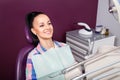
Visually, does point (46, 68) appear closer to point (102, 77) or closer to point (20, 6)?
point (102, 77)

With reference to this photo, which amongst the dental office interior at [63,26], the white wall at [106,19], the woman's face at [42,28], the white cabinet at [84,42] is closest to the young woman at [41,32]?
the woman's face at [42,28]

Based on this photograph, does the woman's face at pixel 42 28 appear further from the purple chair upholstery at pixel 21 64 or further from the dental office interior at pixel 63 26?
the dental office interior at pixel 63 26

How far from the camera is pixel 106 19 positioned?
238 centimetres

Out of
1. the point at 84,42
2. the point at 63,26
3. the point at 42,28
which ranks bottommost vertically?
the point at 84,42

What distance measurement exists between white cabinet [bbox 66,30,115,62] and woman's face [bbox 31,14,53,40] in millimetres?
803

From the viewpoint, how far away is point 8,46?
185 cm

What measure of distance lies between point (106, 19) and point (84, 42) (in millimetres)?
558

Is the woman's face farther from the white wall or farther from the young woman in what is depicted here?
the white wall

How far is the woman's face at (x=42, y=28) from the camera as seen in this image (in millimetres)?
1230

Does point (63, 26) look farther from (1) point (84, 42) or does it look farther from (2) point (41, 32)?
(2) point (41, 32)

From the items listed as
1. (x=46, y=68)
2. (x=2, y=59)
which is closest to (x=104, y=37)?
(x=2, y=59)

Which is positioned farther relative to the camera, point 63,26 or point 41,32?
point 63,26

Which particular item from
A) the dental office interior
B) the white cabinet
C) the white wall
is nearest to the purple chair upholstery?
the dental office interior

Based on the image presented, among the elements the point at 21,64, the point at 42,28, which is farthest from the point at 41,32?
the point at 21,64
